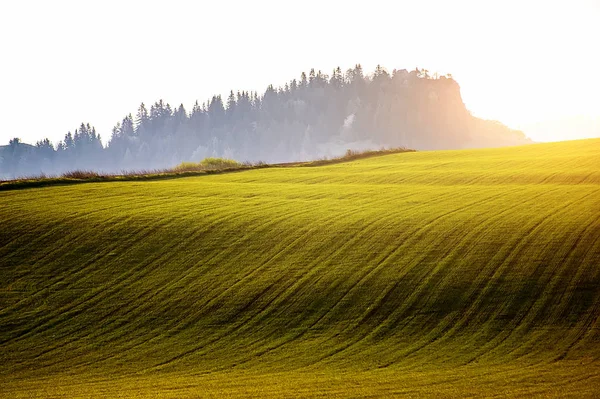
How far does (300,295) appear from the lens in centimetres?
2244

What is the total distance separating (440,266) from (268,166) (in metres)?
28.5

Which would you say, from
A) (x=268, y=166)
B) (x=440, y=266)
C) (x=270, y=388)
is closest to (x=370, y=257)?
(x=440, y=266)

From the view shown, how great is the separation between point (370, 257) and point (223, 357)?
7408 mm

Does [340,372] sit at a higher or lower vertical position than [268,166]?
lower

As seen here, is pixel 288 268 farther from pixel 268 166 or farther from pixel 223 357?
pixel 268 166

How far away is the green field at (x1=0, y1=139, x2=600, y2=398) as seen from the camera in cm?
1764

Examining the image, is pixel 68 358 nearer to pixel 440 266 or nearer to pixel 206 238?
pixel 206 238

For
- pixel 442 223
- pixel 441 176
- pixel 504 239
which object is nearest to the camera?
pixel 504 239

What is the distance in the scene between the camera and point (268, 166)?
51.1 meters

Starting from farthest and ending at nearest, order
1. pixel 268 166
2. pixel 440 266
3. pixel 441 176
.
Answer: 1. pixel 268 166
2. pixel 441 176
3. pixel 440 266

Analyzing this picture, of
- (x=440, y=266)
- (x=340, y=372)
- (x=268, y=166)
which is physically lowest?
(x=340, y=372)

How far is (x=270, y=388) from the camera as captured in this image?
1648 centimetres

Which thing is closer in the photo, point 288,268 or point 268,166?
point 288,268

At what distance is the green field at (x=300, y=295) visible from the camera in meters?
17.6
